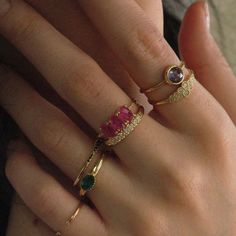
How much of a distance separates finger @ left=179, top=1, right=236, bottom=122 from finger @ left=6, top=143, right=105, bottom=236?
295mm

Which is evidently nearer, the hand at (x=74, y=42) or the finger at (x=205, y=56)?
the hand at (x=74, y=42)

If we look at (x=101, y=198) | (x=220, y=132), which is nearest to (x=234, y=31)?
(x=220, y=132)

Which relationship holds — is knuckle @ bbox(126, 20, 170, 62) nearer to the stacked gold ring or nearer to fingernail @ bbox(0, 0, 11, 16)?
the stacked gold ring

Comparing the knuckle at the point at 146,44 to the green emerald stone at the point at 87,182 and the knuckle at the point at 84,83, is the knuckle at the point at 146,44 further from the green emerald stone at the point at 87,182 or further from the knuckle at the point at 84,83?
the green emerald stone at the point at 87,182

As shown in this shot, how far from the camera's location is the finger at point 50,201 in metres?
0.58

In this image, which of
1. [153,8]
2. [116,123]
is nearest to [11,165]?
[116,123]

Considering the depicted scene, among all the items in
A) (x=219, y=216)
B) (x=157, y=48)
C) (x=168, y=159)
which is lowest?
(x=219, y=216)

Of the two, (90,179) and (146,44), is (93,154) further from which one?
(146,44)

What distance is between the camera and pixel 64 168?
579 mm

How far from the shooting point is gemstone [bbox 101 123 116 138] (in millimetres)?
537

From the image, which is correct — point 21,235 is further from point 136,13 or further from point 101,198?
point 136,13

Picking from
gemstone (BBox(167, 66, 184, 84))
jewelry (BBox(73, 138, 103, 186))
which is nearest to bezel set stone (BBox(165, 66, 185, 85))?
gemstone (BBox(167, 66, 184, 84))

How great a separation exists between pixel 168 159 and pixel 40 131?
0.58 ft

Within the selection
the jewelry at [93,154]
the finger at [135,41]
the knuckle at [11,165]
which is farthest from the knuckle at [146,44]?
the knuckle at [11,165]
